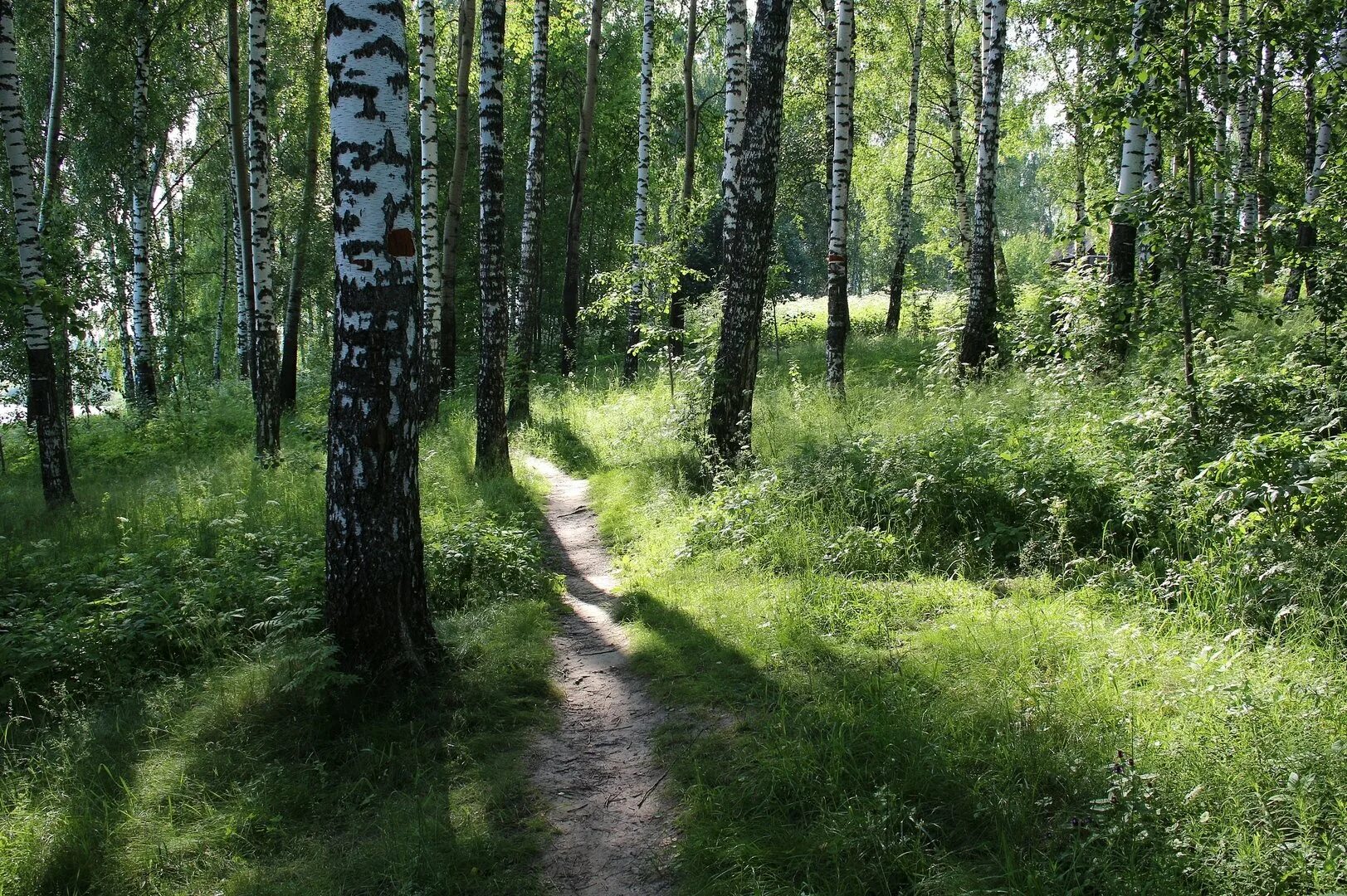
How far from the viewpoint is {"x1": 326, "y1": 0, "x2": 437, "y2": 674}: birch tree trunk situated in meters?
4.54

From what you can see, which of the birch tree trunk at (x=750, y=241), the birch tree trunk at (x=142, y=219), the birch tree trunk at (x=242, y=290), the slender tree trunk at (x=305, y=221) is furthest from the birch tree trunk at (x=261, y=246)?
the birch tree trunk at (x=750, y=241)

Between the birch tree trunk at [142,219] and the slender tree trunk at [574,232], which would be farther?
the slender tree trunk at [574,232]

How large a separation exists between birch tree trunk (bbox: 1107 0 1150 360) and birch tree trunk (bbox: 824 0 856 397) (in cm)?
390

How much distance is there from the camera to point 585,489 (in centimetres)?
1095

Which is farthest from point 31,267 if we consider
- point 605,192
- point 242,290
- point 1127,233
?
point 605,192

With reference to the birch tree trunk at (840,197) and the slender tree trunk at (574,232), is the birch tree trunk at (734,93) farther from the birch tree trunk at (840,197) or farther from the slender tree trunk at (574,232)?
the slender tree trunk at (574,232)

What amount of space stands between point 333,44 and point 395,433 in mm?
2295

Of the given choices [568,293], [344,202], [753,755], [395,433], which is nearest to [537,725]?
[753,755]

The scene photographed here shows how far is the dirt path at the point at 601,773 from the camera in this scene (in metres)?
3.52

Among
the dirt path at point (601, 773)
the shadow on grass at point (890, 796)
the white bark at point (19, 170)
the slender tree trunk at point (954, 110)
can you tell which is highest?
the slender tree trunk at point (954, 110)

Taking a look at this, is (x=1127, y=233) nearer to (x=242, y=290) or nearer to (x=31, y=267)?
(x=31, y=267)

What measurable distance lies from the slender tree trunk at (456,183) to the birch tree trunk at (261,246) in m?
3.81

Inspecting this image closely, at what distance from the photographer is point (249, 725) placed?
4.46 m

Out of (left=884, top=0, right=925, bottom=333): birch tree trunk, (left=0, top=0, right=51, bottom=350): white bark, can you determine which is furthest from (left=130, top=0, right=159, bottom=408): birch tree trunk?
(left=884, top=0, right=925, bottom=333): birch tree trunk
